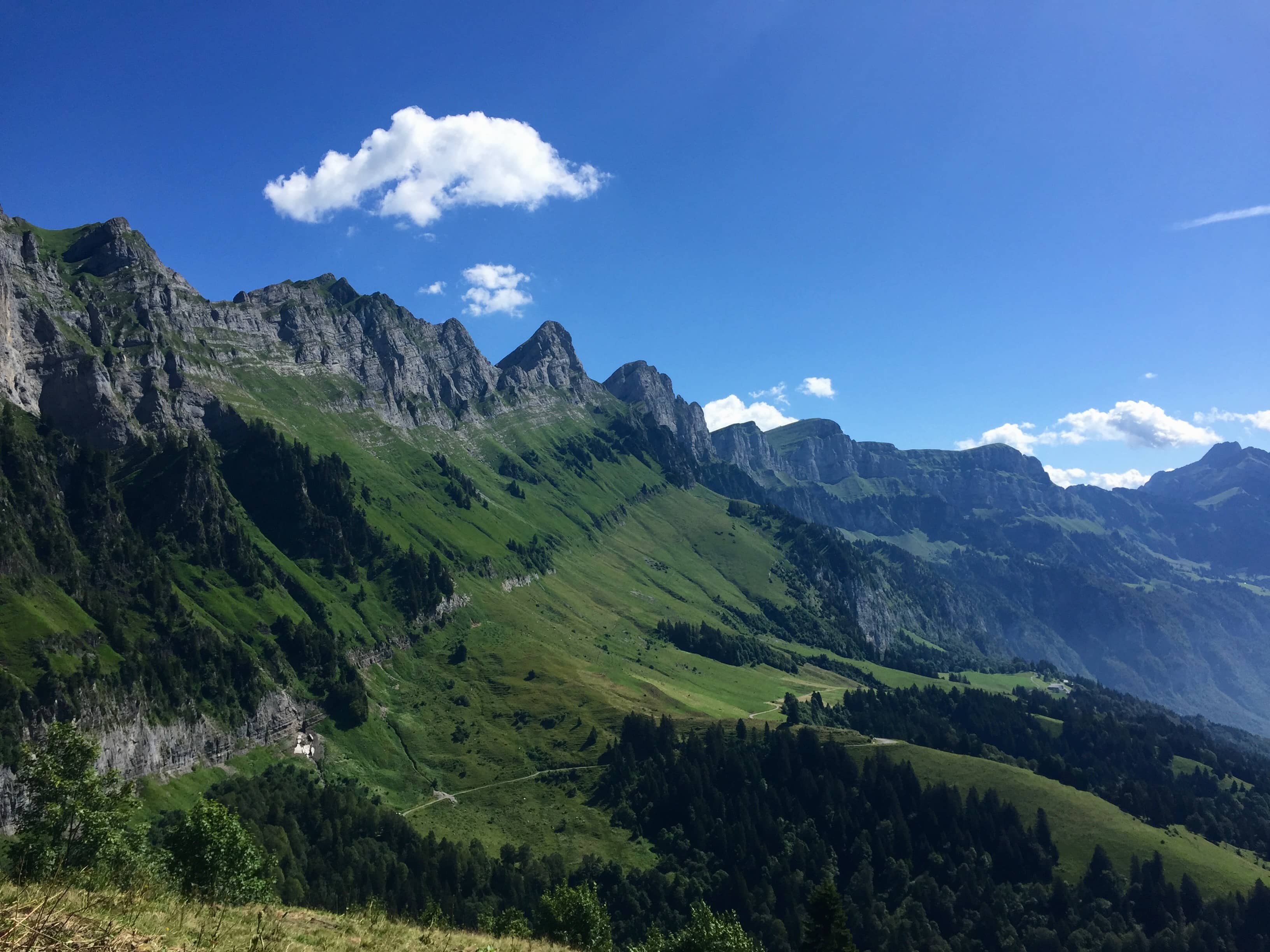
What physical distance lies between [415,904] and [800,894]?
88.1 m

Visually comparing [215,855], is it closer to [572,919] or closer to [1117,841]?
[572,919]

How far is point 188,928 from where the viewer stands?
23.7m

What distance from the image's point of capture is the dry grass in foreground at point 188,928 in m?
16.7

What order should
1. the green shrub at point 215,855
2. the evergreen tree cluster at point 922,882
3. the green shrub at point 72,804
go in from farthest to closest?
1. the evergreen tree cluster at point 922,882
2. the green shrub at point 215,855
3. the green shrub at point 72,804

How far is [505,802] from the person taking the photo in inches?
7830

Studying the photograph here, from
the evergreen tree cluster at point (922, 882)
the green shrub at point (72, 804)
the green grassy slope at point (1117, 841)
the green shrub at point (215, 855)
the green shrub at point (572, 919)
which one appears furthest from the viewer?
the green grassy slope at point (1117, 841)

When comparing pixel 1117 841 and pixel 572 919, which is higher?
pixel 572 919

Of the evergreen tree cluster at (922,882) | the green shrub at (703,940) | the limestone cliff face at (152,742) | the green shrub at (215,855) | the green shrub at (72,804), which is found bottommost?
the evergreen tree cluster at (922,882)

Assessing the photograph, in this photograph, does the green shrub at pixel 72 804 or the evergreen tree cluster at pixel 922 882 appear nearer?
the green shrub at pixel 72 804

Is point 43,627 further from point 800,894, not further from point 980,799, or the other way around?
point 980,799

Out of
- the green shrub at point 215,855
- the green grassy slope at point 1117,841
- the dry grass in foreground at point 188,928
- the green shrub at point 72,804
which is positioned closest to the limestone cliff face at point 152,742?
the green shrub at point 215,855

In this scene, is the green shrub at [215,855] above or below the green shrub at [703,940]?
above

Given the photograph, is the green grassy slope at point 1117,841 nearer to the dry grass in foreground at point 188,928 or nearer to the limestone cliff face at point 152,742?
the dry grass in foreground at point 188,928

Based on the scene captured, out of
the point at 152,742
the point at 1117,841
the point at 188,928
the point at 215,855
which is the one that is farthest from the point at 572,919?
the point at 1117,841
